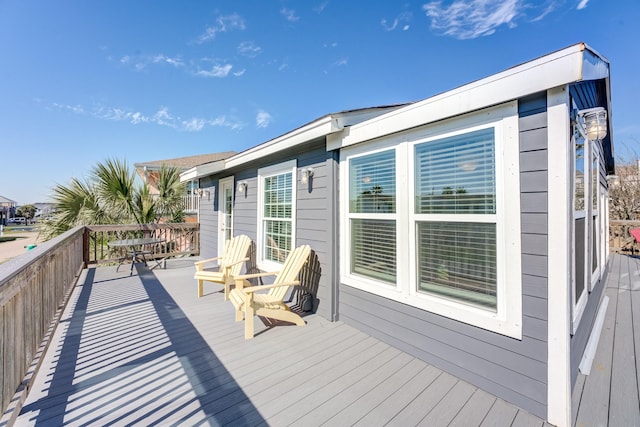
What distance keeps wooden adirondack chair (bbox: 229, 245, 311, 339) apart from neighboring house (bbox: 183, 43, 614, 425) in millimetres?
348

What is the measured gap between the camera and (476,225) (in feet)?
6.95

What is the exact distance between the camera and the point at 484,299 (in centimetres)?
209

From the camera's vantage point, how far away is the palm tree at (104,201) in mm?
6832

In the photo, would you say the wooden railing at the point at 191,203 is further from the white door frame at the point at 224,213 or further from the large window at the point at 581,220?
the large window at the point at 581,220

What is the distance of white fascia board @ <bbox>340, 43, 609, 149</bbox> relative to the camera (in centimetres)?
159

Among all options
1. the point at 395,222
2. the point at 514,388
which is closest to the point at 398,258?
the point at 395,222

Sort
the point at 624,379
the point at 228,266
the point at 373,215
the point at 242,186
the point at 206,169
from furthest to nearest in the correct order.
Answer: the point at 206,169, the point at 242,186, the point at 228,266, the point at 373,215, the point at 624,379

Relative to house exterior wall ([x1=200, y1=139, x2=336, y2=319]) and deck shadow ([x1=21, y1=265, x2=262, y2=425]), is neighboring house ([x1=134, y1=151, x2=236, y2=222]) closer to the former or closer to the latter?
house exterior wall ([x1=200, y1=139, x2=336, y2=319])

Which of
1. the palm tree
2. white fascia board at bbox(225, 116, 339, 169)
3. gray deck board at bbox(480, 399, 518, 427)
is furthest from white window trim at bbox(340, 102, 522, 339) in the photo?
the palm tree

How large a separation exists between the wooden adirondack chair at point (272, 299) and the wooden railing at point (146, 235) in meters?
4.63

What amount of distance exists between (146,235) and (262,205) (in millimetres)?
4321

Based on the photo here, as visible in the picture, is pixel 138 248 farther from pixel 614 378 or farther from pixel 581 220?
pixel 614 378

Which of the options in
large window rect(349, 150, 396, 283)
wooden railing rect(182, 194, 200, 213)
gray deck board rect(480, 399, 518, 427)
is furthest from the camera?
Result: wooden railing rect(182, 194, 200, 213)

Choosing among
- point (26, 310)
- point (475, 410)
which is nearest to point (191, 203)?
point (26, 310)
